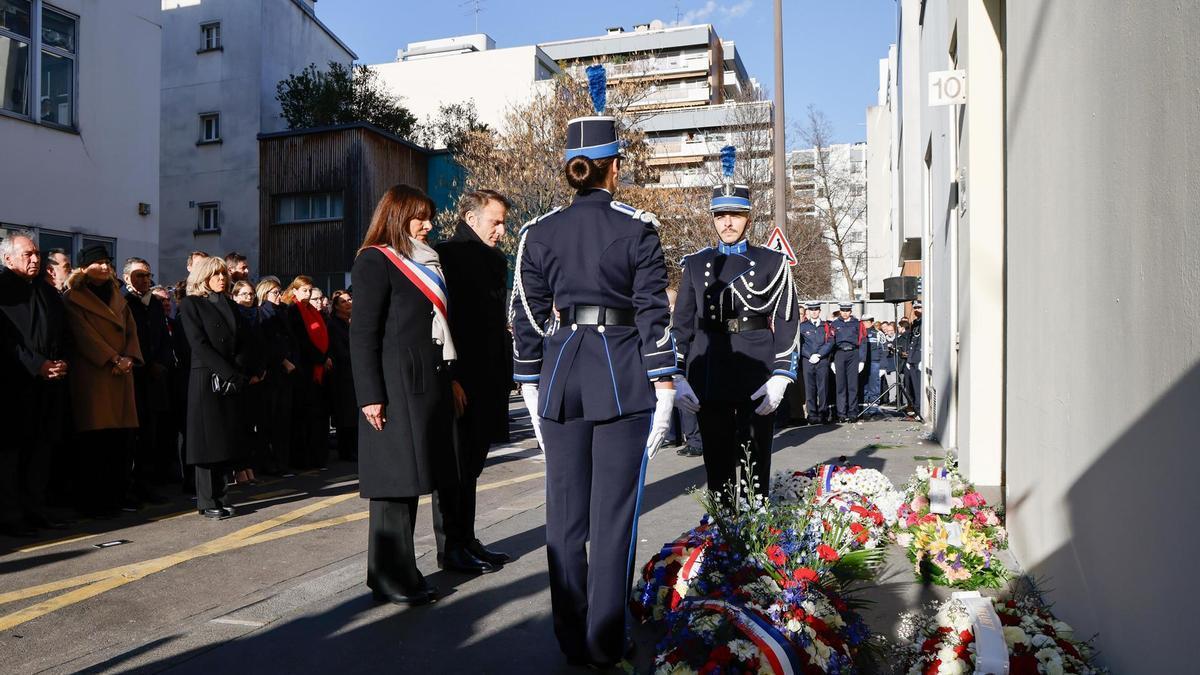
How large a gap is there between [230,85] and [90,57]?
1563cm

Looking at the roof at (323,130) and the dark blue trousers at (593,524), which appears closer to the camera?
the dark blue trousers at (593,524)

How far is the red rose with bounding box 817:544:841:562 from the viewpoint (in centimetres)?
416

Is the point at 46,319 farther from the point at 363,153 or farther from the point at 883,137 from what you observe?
the point at 883,137

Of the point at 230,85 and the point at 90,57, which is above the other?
the point at 230,85

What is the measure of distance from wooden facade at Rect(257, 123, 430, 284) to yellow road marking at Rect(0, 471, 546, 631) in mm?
24382

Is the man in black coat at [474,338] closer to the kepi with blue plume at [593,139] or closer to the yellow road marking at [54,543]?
the kepi with blue plume at [593,139]

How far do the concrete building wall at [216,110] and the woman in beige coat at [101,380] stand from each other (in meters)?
24.8

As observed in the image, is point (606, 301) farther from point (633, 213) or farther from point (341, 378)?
point (341, 378)

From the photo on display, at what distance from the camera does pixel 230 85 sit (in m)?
31.3

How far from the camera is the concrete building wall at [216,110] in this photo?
30984 millimetres

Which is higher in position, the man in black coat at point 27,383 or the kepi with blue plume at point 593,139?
the kepi with blue plume at point 593,139

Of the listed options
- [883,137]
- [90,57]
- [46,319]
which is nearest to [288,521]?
[46,319]

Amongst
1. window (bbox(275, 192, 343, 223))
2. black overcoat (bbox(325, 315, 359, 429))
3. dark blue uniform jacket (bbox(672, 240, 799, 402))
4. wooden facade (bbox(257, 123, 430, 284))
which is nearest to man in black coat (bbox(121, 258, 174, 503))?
black overcoat (bbox(325, 315, 359, 429))

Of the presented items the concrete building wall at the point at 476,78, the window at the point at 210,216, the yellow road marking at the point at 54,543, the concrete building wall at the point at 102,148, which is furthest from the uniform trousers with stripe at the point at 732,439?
the concrete building wall at the point at 476,78
